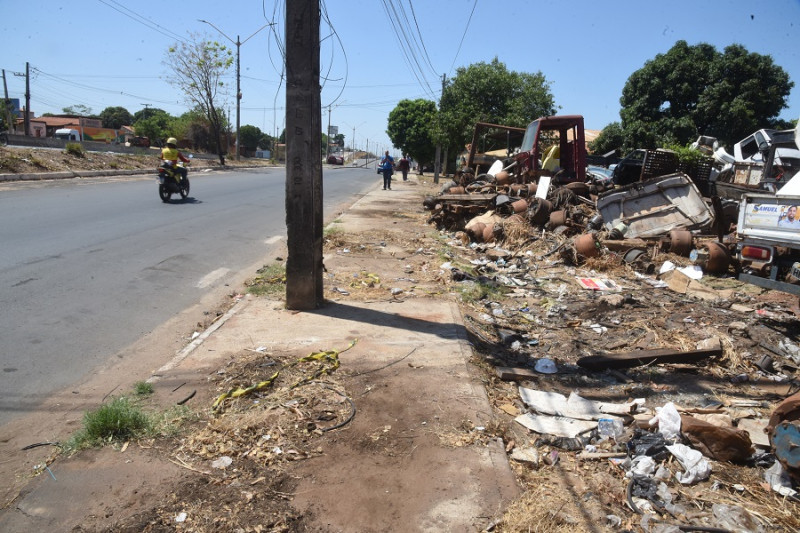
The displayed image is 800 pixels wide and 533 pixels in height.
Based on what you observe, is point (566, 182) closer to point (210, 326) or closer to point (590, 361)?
point (590, 361)

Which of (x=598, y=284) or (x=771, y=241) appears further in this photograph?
(x=598, y=284)

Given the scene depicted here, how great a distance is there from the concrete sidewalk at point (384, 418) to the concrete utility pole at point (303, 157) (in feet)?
1.27

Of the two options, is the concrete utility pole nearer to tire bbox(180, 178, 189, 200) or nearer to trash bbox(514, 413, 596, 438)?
trash bbox(514, 413, 596, 438)

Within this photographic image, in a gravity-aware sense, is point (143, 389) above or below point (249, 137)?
below

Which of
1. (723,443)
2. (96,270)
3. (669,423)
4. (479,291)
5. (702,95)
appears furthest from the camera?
(702,95)

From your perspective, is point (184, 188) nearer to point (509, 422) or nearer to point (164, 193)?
point (164, 193)

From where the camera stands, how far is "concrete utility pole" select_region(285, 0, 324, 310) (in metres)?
5.04

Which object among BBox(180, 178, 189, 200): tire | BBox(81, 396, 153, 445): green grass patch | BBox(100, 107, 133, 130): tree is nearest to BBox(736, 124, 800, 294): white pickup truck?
BBox(81, 396, 153, 445): green grass patch

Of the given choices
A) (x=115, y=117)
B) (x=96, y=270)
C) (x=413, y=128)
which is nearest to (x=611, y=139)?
(x=96, y=270)

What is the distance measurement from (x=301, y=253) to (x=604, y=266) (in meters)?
5.59

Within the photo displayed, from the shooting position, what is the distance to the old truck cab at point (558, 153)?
14008mm

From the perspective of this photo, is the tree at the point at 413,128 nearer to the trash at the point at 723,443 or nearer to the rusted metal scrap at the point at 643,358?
the rusted metal scrap at the point at 643,358

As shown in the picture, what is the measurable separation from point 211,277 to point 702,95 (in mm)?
26289

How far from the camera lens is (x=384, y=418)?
340 cm
